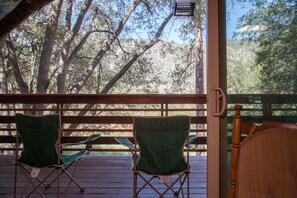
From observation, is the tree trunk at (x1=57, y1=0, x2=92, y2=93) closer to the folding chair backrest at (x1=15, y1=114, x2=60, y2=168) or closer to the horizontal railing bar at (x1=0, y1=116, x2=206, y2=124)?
the horizontal railing bar at (x1=0, y1=116, x2=206, y2=124)

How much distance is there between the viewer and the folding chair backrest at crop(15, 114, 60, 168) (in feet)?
8.19

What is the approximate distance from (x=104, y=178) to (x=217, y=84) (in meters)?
2.26

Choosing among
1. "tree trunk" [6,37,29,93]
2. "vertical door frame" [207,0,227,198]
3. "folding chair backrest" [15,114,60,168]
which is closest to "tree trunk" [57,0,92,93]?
"tree trunk" [6,37,29,93]

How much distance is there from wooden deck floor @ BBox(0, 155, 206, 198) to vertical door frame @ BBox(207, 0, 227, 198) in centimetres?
124

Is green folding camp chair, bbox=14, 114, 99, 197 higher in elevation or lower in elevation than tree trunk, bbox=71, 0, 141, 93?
lower

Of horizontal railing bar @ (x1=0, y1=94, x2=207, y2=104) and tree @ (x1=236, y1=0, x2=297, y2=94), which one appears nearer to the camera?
tree @ (x1=236, y1=0, x2=297, y2=94)

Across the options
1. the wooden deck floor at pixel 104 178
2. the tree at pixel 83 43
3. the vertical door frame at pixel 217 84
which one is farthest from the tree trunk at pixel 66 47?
the vertical door frame at pixel 217 84

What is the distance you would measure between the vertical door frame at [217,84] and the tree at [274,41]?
8.2 inches

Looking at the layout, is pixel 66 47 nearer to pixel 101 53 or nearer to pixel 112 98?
pixel 101 53

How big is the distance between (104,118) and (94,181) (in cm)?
136

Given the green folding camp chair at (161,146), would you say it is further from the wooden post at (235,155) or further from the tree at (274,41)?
the wooden post at (235,155)

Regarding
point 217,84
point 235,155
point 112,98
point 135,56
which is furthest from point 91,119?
point 135,56

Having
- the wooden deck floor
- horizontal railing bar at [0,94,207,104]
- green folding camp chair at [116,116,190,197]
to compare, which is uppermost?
horizontal railing bar at [0,94,207,104]

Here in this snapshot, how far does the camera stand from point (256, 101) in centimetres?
156
